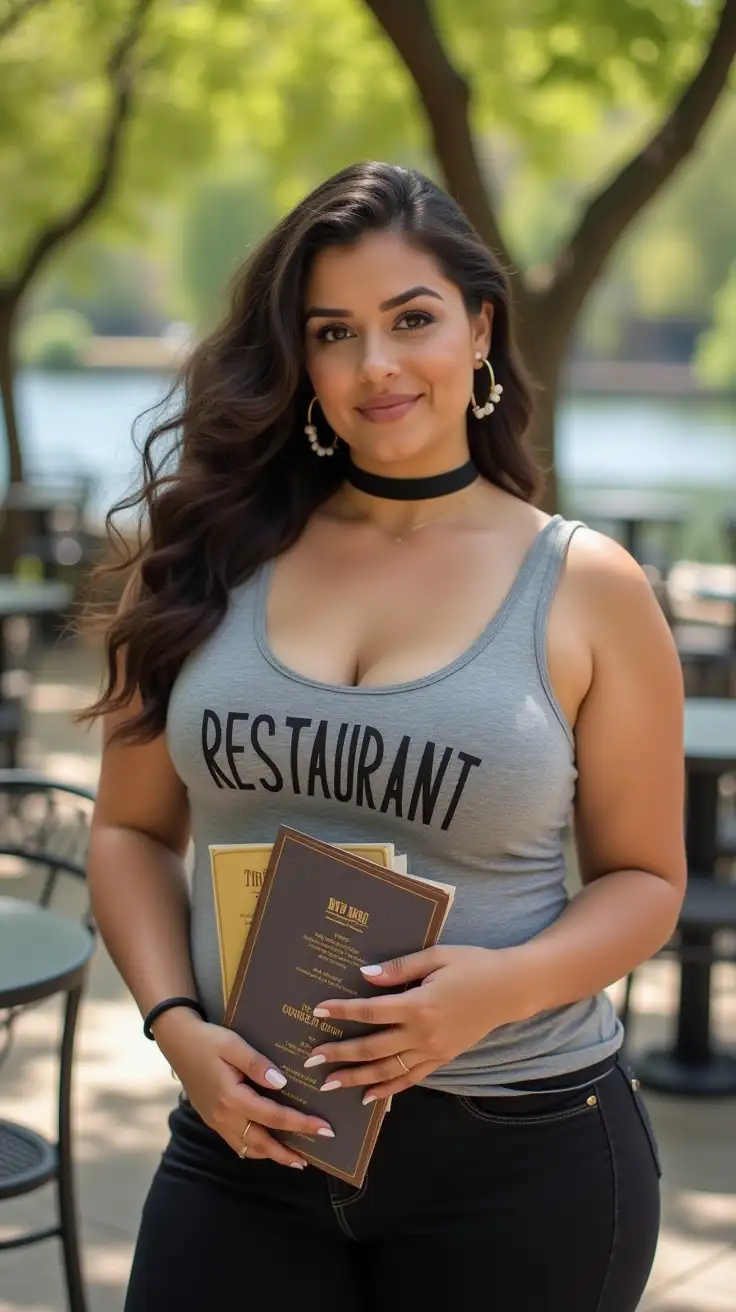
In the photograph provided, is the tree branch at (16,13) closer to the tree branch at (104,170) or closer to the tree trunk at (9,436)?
the tree branch at (104,170)

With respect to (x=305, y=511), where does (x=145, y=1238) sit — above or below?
below

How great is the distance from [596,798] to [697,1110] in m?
2.62

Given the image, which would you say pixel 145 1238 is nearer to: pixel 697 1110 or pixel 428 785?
pixel 428 785

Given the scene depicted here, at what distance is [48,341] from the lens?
163 ft

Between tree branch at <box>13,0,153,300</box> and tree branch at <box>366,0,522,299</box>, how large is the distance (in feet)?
19.7

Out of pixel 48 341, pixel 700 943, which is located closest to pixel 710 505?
pixel 700 943

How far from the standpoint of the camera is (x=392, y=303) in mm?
1938

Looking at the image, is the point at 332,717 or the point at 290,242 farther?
the point at 290,242

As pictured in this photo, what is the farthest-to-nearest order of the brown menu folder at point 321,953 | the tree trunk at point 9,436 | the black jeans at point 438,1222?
the tree trunk at point 9,436 → the black jeans at point 438,1222 → the brown menu folder at point 321,953

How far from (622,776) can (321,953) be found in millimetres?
402

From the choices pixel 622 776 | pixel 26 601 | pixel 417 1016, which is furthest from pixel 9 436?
pixel 417 1016

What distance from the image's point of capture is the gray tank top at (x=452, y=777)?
5.86ft

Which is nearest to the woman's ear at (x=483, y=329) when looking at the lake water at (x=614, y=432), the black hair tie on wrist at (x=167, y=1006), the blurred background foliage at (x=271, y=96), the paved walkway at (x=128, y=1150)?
the black hair tie on wrist at (x=167, y=1006)

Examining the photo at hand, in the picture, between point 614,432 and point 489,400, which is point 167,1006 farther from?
point 614,432
